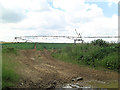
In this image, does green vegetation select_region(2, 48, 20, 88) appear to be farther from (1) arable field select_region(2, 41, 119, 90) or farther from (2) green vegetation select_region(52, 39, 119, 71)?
(2) green vegetation select_region(52, 39, 119, 71)

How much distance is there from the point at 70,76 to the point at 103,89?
2109 mm

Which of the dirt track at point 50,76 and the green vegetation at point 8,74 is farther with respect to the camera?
the dirt track at point 50,76

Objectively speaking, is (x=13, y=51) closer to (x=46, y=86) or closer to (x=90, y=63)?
(x=46, y=86)

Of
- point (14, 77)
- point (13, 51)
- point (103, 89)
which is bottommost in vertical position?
point (103, 89)

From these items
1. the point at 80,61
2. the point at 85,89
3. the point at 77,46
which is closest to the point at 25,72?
the point at 85,89

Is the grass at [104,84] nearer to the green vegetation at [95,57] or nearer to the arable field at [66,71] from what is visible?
the arable field at [66,71]

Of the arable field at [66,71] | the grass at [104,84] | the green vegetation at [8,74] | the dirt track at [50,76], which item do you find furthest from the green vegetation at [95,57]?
the green vegetation at [8,74]

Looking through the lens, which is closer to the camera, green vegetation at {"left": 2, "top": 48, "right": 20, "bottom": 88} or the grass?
green vegetation at {"left": 2, "top": 48, "right": 20, "bottom": 88}

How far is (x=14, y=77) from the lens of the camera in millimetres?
6617

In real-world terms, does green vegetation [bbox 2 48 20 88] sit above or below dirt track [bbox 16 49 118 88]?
above

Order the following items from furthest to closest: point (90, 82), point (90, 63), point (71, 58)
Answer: point (71, 58)
point (90, 63)
point (90, 82)

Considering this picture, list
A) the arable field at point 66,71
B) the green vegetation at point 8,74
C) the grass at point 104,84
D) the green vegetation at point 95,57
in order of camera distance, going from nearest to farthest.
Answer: the green vegetation at point 8,74
the arable field at point 66,71
the grass at point 104,84
the green vegetation at point 95,57

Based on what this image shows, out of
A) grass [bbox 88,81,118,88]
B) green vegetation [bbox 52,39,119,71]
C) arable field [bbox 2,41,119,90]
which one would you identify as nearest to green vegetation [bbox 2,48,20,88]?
arable field [bbox 2,41,119,90]

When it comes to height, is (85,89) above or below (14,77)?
below
